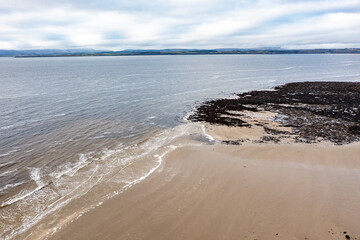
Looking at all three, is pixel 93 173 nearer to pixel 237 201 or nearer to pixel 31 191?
pixel 31 191

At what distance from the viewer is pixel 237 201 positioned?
12.2 metres

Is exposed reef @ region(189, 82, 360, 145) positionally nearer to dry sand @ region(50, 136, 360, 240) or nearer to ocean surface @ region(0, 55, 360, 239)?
dry sand @ region(50, 136, 360, 240)

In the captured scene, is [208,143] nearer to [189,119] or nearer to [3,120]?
[189,119]

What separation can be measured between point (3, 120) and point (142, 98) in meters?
19.8

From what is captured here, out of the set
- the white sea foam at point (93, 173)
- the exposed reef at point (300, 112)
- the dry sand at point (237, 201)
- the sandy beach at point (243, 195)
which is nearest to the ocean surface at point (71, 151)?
the white sea foam at point (93, 173)

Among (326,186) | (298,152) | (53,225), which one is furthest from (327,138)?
(53,225)

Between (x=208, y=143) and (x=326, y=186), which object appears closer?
(x=326, y=186)

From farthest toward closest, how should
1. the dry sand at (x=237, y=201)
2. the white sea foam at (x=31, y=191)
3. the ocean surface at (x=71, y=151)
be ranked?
the white sea foam at (x=31, y=191), the ocean surface at (x=71, y=151), the dry sand at (x=237, y=201)

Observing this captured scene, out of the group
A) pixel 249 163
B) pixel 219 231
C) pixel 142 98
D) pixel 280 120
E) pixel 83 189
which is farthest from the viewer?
pixel 142 98

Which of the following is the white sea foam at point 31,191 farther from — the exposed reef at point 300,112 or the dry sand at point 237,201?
the exposed reef at point 300,112

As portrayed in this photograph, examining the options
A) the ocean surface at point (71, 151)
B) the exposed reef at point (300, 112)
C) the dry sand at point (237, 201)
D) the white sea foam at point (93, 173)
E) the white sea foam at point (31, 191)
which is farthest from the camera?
the exposed reef at point (300, 112)

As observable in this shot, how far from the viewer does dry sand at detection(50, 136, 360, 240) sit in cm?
1005

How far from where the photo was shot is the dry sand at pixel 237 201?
10.1 m

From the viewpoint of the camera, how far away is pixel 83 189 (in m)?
13.4
